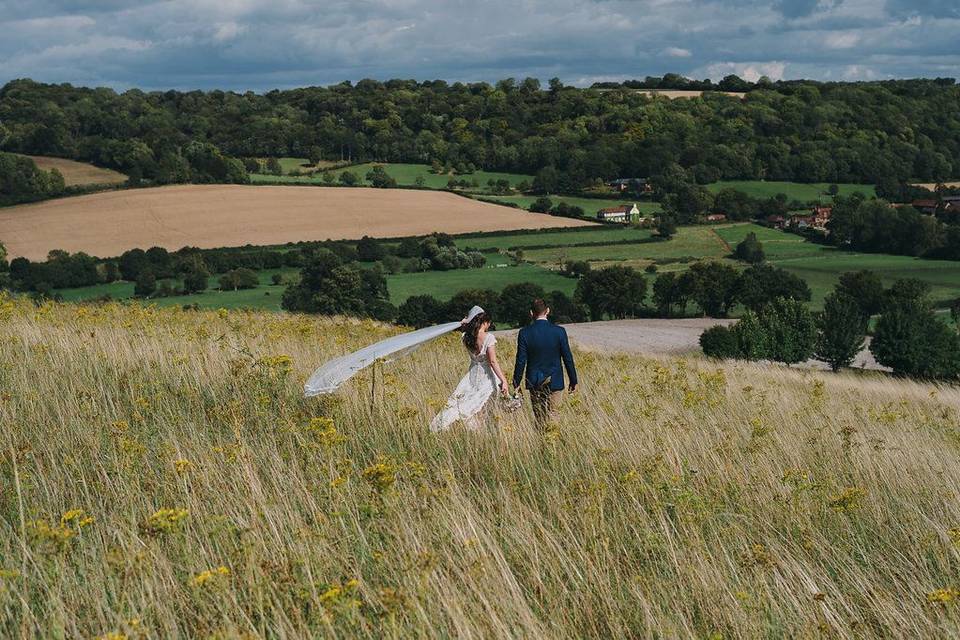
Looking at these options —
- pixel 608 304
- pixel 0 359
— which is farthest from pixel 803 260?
pixel 0 359

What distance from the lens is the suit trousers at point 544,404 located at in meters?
8.34

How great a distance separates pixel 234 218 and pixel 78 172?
22.3 metres

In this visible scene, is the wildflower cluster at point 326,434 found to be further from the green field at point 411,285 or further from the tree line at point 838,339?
the green field at point 411,285

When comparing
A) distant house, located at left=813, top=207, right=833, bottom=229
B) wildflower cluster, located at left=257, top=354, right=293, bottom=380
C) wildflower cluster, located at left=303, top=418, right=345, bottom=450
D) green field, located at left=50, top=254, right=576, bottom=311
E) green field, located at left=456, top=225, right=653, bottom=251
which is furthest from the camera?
distant house, located at left=813, top=207, right=833, bottom=229

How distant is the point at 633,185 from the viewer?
11488cm

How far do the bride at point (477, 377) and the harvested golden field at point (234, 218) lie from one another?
65355 mm

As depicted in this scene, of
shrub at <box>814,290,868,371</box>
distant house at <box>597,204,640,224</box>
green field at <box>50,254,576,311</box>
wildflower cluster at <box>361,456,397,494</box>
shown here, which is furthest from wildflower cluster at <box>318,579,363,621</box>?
distant house at <box>597,204,640,224</box>

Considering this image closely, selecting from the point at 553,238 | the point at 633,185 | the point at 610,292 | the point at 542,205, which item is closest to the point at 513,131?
the point at 633,185

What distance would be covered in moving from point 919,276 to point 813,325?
34.9 metres

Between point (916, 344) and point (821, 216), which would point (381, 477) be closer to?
point (916, 344)

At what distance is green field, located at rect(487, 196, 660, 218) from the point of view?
4027 inches

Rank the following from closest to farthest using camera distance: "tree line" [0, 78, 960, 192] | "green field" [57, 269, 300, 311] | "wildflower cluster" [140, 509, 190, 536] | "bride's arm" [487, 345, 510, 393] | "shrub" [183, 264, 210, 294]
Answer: "wildflower cluster" [140, 509, 190, 536]
"bride's arm" [487, 345, 510, 393]
"green field" [57, 269, 300, 311]
"shrub" [183, 264, 210, 294]
"tree line" [0, 78, 960, 192]

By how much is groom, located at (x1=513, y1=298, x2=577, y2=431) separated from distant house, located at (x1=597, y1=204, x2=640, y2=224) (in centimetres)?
8831

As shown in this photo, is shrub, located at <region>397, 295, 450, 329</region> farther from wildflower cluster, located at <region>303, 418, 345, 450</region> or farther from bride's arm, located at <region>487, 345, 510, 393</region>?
wildflower cluster, located at <region>303, 418, 345, 450</region>
